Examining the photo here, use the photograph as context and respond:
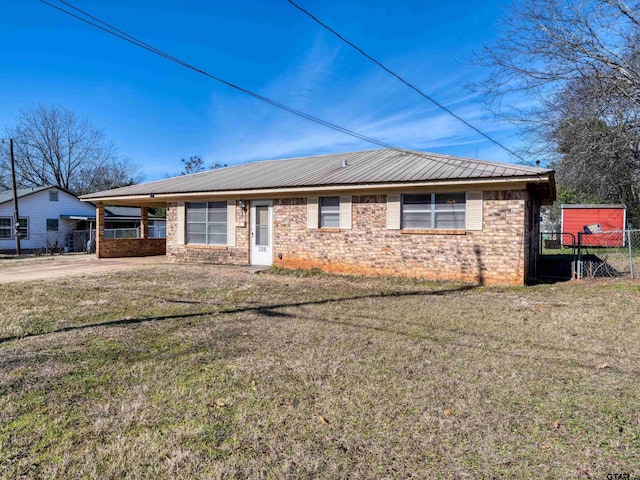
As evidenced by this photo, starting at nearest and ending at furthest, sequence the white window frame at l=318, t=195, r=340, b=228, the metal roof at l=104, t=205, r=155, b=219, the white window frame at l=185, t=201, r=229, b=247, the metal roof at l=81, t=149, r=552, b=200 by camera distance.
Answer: the metal roof at l=81, t=149, r=552, b=200, the white window frame at l=318, t=195, r=340, b=228, the white window frame at l=185, t=201, r=229, b=247, the metal roof at l=104, t=205, r=155, b=219

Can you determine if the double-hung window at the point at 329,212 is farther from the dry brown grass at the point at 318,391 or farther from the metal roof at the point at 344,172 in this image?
the dry brown grass at the point at 318,391

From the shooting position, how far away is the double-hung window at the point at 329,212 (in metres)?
11.3

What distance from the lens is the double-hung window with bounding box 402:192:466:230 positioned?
972 centimetres

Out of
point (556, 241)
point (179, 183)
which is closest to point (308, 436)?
point (179, 183)

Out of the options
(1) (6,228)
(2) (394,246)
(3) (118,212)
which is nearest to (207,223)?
(2) (394,246)

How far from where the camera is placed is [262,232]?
41.7 feet

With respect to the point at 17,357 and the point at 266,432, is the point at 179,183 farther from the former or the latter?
the point at 266,432

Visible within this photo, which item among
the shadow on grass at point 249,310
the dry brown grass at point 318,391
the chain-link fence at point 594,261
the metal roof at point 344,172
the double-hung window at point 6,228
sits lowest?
the dry brown grass at point 318,391

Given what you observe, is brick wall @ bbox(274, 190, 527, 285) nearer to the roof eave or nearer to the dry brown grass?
the roof eave

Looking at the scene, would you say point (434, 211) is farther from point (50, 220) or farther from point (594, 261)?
point (50, 220)

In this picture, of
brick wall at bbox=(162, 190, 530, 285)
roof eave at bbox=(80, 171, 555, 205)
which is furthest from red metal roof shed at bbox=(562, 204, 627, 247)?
brick wall at bbox=(162, 190, 530, 285)

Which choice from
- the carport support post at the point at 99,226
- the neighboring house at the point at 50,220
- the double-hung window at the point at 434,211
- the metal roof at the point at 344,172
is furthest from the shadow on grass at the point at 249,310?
the neighboring house at the point at 50,220

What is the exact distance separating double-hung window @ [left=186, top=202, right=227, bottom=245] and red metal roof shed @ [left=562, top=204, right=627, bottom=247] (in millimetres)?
19017

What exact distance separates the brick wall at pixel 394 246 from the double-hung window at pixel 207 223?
0.43 metres
